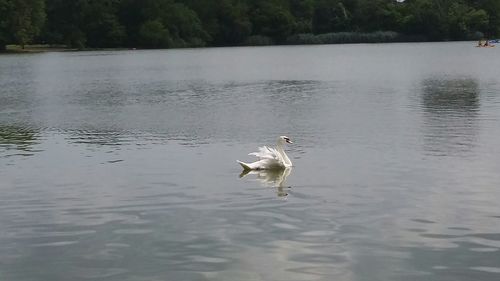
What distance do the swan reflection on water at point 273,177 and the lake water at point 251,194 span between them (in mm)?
51

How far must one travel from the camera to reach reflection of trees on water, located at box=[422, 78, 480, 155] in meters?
22.4

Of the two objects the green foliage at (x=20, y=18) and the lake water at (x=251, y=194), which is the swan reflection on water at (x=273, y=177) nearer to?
the lake water at (x=251, y=194)

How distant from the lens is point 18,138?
26438mm

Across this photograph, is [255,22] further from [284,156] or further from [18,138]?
[284,156]

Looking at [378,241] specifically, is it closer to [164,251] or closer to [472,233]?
[472,233]

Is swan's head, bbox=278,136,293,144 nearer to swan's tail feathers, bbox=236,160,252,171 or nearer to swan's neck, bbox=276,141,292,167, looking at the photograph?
swan's neck, bbox=276,141,292,167

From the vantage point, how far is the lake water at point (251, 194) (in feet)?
39.0

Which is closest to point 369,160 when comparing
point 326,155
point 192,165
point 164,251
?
point 326,155

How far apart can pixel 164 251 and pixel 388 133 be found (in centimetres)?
1374

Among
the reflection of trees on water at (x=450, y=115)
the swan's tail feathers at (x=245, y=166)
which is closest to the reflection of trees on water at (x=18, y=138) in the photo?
the swan's tail feathers at (x=245, y=166)

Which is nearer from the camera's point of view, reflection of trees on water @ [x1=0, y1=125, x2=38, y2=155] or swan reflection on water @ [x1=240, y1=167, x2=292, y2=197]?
swan reflection on water @ [x1=240, y1=167, x2=292, y2=197]

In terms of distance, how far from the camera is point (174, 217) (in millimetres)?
14609

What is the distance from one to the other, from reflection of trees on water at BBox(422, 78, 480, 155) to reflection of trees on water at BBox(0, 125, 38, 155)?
11.4 m

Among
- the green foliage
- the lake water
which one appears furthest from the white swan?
the green foliage
